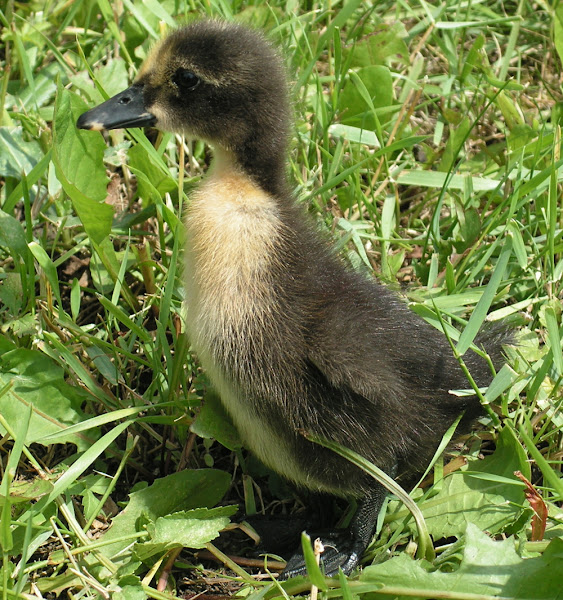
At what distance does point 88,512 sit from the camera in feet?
6.86

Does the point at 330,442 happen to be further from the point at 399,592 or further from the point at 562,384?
the point at 562,384

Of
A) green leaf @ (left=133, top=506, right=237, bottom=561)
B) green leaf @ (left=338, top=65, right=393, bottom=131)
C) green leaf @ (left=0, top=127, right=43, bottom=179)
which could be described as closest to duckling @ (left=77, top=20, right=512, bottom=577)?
green leaf @ (left=133, top=506, right=237, bottom=561)

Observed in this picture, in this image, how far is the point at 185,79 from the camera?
2.16m

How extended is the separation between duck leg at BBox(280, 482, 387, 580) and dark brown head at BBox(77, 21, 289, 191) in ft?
2.66

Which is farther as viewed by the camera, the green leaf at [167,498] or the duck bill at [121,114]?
the duck bill at [121,114]

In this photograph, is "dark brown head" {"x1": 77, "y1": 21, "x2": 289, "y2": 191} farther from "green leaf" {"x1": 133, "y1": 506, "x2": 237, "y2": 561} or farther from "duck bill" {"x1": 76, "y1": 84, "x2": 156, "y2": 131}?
"green leaf" {"x1": 133, "y1": 506, "x2": 237, "y2": 561}

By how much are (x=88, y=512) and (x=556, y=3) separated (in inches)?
96.8

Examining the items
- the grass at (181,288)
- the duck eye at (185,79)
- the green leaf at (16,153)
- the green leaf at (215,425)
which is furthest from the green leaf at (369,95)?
the green leaf at (215,425)

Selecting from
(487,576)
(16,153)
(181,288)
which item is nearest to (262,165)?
(181,288)

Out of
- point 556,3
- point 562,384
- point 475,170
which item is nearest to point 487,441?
point 562,384

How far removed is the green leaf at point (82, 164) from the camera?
2213 mm

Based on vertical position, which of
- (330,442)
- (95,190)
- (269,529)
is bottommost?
(269,529)

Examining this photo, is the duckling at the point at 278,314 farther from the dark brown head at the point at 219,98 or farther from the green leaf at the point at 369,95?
the green leaf at the point at 369,95

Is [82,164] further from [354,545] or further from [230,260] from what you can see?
[354,545]
